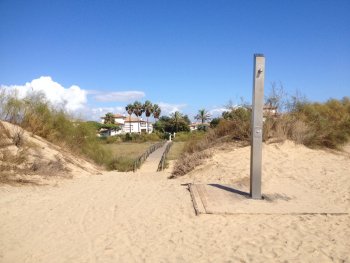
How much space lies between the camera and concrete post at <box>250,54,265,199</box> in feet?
27.3

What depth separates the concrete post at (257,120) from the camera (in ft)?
27.3

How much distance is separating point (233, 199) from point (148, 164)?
62.1 feet

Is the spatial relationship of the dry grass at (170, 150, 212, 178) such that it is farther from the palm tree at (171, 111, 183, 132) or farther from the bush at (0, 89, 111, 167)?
the palm tree at (171, 111, 183, 132)

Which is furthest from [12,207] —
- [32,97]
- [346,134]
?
[346,134]

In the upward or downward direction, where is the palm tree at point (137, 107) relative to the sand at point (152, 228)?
upward

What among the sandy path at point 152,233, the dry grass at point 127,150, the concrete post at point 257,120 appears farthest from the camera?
the dry grass at point 127,150

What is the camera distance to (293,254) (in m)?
5.45

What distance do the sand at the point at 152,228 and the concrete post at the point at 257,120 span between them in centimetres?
129

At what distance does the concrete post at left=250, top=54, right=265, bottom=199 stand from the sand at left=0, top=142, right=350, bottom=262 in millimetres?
1288

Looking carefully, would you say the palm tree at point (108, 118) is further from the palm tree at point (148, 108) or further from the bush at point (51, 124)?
the bush at point (51, 124)

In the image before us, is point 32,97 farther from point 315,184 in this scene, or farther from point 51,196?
point 315,184

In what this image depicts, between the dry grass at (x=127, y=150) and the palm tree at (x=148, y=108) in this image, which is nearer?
the dry grass at (x=127, y=150)

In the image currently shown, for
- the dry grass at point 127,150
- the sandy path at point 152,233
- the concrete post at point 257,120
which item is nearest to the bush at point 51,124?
the dry grass at point 127,150

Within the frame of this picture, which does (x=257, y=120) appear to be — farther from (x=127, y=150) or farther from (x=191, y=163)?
(x=127, y=150)
